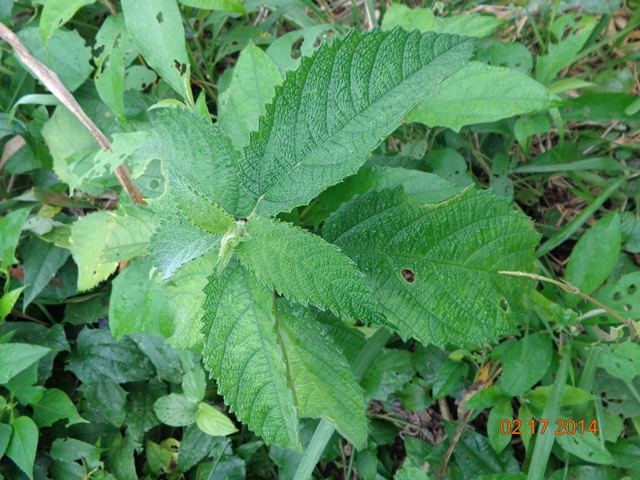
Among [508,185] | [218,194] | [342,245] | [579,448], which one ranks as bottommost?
[579,448]

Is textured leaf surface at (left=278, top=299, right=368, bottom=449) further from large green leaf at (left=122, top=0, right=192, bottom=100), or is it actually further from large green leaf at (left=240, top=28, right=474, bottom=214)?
large green leaf at (left=122, top=0, right=192, bottom=100)

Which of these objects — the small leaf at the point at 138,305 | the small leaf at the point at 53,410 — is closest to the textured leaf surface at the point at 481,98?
the small leaf at the point at 138,305

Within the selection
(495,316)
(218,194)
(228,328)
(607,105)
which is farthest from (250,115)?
(607,105)

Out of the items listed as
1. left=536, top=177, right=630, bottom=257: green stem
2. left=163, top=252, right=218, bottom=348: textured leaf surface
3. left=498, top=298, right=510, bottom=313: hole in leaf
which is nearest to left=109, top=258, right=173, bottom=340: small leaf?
left=163, top=252, right=218, bottom=348: textured leaf surface

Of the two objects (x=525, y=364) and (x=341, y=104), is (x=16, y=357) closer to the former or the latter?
(x=341, y=104)

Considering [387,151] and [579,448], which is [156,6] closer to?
[387,151]
